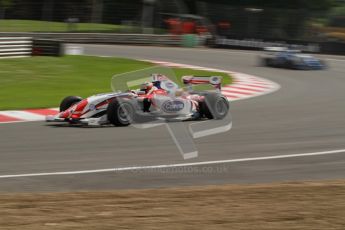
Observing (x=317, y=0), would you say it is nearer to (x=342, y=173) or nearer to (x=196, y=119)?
(x=196, y=119)

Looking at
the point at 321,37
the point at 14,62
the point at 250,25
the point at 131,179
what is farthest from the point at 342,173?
the point at 250,25

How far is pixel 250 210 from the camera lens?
205 inches

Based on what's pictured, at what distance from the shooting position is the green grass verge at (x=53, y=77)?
14.2m

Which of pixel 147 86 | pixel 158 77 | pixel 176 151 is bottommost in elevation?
pixel 176 151

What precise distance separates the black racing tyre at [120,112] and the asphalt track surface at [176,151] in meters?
0.14

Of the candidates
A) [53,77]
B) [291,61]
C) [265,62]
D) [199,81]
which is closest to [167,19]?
[265,62]

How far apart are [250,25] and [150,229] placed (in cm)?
3161

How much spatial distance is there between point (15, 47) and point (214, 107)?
11593mm

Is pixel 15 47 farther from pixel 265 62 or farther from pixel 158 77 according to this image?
pixel 158 77

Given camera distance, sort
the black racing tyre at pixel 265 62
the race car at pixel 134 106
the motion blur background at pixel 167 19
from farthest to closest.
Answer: the motion blur background at pixel 167 19, the black racing tyre at pixel 265 62, the race car at pixel 134 106

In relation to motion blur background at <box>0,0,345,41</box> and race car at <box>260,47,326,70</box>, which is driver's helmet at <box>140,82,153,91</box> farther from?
motion blur background at <box>0,0,345,41</box>

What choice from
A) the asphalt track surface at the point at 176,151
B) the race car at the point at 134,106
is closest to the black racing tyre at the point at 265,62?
the asphalt track surface at the point at 176,151

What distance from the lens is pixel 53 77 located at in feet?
58.6

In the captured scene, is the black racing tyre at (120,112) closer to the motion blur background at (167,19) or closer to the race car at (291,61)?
the race car at (291,61)
